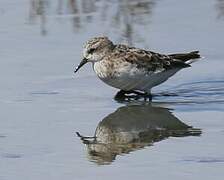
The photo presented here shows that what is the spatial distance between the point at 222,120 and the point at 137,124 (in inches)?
27.1

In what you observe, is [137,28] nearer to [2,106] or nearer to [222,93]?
[222,93]

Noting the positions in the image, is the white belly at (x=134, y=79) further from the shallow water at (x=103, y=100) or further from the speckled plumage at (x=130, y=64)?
the shallow water at (x=103, y=100)

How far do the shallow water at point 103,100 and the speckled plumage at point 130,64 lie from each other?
0.17 meters

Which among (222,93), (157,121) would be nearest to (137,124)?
(157,121)

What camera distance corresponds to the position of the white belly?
9.73 meters

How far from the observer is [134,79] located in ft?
32.2

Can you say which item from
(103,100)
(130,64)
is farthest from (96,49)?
(103,100)

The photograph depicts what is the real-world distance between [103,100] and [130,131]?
47.8 inches

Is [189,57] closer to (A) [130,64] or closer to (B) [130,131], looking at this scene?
(A) [130,64]

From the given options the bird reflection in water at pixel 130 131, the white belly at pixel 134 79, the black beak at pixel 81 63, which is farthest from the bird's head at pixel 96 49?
the bird reflection in water at pixel 130 131

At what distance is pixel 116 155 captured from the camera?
747cm

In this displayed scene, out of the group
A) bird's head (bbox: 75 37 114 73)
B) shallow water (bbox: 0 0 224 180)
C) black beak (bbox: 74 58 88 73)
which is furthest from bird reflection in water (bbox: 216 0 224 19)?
black beak (bbox: 74 58 88 73)

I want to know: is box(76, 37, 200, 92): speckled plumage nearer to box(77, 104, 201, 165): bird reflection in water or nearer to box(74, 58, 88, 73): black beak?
box(74, 58, 88, 73): black beak

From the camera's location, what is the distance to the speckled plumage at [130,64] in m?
9.77
